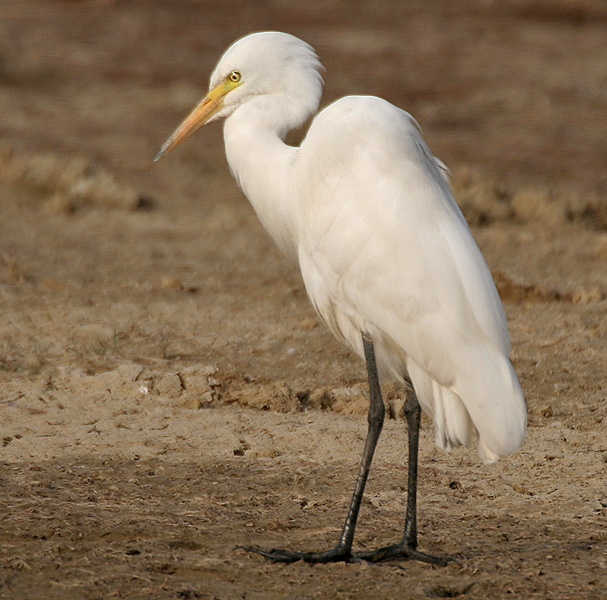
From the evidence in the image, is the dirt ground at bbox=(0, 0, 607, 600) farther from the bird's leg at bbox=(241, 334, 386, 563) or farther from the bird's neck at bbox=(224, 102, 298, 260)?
the bird's neck at bbox=(224, 102, 298, 260)

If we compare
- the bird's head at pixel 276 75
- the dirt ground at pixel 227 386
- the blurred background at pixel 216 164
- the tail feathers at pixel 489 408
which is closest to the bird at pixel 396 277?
the tail feathers at pixel 489 408

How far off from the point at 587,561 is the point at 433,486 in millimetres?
889

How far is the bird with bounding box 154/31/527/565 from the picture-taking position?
364 cm

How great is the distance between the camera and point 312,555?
3729 millimetres

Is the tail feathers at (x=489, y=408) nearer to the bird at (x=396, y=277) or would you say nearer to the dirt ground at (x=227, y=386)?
the bird at (x=396, y=277)

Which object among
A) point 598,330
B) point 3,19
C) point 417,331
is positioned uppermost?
point 3,19

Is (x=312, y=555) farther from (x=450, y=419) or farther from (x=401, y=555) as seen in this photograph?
(x=450, y=419)

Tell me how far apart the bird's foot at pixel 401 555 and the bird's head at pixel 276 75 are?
1.83 m

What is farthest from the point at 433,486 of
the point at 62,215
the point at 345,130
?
the point at 62,215

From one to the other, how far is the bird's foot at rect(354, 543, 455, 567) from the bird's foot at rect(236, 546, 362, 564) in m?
0.06

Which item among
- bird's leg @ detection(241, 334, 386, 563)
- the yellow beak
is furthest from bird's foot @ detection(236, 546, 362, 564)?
the yellow beak

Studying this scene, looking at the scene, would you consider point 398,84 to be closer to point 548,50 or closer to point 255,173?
point 548,50

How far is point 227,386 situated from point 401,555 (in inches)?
72.5

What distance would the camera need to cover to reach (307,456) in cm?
468
